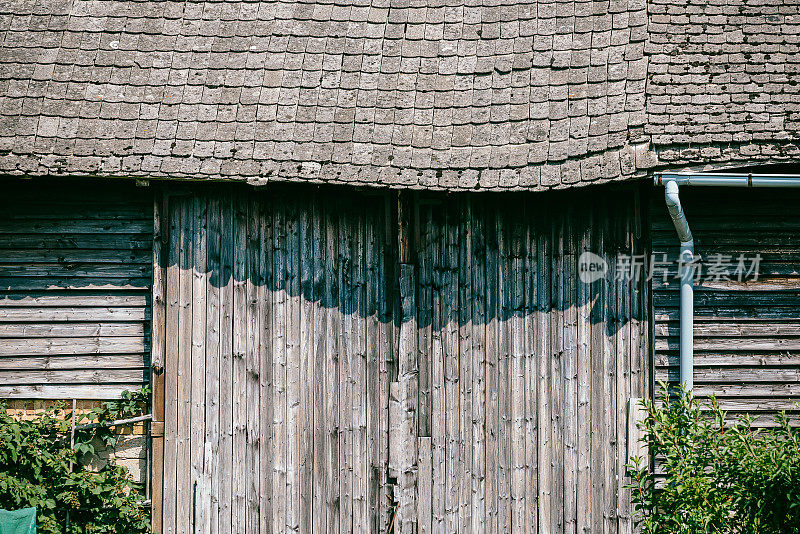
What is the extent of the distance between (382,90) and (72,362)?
325cm

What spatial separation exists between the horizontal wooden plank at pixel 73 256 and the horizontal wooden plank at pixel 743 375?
14.4 feet

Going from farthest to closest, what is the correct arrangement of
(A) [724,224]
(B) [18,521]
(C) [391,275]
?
(C) [391,275]
(A) [724,224]
(B) [18,521]

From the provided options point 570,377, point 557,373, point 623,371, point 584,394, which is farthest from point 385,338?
point 623,371

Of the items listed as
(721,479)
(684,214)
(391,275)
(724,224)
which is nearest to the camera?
(721,479)

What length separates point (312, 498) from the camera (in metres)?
5.93

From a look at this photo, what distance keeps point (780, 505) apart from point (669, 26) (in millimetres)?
3780

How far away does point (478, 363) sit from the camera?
591 cm

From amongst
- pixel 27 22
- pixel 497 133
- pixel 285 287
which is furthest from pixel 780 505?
pixel 27 22

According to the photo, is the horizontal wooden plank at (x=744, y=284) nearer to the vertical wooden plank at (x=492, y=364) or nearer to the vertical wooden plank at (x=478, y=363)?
the vertical wooden plank at (x=492, y=364)

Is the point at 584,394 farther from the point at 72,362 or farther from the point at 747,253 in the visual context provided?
the point at 72,362

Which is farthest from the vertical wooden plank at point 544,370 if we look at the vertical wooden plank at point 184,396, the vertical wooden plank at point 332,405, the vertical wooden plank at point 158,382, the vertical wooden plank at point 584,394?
the vertical wooden plank at point 158,382

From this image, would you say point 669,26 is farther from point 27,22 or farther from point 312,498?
point 27,22

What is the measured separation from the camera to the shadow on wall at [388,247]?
591 cm

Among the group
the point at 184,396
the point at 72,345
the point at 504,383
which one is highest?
the point at 72,345
